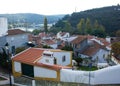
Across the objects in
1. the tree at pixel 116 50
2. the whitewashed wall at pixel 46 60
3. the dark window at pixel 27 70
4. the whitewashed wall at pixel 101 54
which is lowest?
the whitewashed wall at pixel 101 54

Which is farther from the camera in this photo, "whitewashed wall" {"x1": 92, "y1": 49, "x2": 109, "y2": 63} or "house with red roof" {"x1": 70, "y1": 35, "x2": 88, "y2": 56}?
"house with red roof" {"x1": 70, "y1": 35, "x2": 88, "y2": 56}

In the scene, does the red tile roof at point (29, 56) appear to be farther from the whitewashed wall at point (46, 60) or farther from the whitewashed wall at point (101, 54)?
the whitewashed wall at point (101, 54)

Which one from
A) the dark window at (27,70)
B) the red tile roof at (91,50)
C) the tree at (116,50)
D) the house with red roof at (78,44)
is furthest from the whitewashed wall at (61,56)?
the house with red roof at (78,44)

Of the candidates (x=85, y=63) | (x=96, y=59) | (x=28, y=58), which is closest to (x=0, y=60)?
(x=28, y=58)

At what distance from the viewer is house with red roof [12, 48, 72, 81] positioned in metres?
15.9

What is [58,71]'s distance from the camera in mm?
15281

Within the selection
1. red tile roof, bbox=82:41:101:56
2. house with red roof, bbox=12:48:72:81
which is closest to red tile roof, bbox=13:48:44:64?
house with red roof, bbox=12:48:72:81

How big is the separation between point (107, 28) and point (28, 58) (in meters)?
60.1

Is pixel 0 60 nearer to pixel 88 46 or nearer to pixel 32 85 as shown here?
pixel 32 85

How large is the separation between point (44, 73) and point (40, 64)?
70cm

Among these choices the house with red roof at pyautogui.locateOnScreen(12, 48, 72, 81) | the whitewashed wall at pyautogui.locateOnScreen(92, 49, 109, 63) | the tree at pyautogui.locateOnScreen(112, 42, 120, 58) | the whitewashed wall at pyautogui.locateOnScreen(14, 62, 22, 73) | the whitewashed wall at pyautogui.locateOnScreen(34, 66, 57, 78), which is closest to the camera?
the whitewashed wall at pyautogui.locateOnScreen(34, 66, 57, 78)

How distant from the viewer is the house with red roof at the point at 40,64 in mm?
15863

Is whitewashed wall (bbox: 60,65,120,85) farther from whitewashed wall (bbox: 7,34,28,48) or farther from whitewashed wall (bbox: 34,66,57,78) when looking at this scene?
whitewashed wall (bbox: 7,34,28,48)

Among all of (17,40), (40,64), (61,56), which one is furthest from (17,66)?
(17,40)
